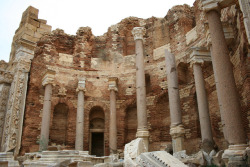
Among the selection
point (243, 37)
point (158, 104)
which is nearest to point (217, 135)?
point (158, 104)

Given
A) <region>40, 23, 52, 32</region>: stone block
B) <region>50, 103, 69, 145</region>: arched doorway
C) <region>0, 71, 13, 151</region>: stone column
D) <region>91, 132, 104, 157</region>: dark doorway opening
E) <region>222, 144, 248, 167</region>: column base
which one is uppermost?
<region>40, 23, 52, 32</region>: stone block

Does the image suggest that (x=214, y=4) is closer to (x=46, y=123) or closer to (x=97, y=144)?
(x=46, y=123)

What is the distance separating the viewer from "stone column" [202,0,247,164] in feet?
24.1

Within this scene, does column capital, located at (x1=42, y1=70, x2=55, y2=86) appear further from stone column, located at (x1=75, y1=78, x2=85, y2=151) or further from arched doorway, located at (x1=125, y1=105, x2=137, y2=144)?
arched doorway, located at (x1=125, y1=105, x2=137, y2=144)

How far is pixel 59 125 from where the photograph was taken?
1703 centimetres

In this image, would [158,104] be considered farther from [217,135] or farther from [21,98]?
[21,98]

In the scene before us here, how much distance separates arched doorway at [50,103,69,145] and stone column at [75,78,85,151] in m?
1.59

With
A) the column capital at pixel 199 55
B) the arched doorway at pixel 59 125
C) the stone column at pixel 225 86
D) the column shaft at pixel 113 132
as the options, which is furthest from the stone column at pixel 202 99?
the arched doorway at pixel 59 125

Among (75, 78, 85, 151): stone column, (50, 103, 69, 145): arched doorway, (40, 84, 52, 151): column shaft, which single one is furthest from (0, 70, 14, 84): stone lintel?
(75, 78, 85, 151): stone column

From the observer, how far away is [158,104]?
17.1 meters

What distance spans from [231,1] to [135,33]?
25.2 feet

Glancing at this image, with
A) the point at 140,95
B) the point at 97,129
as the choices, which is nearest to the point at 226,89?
the point at 140,95

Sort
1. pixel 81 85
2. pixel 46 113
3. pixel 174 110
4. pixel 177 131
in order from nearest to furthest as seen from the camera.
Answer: pixel 177 131
pixel 174 110
pixel 46 113
pixel 81 85

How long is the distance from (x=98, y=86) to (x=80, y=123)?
389cm
